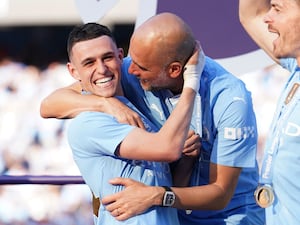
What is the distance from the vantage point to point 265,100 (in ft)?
18.8

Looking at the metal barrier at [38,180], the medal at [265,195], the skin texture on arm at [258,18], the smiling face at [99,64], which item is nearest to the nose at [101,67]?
the smiling face at [99,64]

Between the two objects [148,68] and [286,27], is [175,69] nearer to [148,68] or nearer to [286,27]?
[148,68]

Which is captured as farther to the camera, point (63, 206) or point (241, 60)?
point (241, 60)

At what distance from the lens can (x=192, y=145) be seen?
9.75 ft

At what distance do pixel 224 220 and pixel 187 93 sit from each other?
540 millimetres

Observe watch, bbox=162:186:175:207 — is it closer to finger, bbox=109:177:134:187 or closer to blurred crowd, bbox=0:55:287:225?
finger, bbox=109:177:134:187

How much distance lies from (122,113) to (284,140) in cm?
A: 56

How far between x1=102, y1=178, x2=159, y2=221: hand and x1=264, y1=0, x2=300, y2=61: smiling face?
2.00ft

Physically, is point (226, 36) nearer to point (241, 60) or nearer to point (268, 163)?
point (241, 60)

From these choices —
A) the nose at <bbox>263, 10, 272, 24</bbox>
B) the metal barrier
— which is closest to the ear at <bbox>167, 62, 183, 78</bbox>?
the nose at <bbox>263, 10, 272, 24</bbox>

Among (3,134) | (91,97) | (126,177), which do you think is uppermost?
(91,97)

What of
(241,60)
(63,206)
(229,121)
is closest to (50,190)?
(63,206)

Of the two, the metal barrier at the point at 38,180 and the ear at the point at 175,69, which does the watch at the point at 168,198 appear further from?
the metal barrier at the point at 38,180

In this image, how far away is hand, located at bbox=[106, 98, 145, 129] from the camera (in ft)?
9.57
